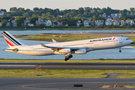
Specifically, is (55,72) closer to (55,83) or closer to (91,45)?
(55,83)

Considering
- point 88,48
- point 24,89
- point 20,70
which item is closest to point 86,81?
point 24,89

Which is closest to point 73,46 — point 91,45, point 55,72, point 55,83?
point 91,45

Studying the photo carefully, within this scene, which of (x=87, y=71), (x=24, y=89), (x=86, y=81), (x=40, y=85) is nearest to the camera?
(x=24, y=89)

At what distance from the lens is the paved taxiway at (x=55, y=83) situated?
32800mm

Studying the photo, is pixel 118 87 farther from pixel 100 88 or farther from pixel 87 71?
pixel 87 71

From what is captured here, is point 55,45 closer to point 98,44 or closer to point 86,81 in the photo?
point 98,44

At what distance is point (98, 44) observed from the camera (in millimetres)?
59031

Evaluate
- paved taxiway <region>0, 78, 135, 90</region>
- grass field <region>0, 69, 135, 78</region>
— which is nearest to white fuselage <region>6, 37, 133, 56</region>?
grass field <region>0, 69, 135, 78</region>

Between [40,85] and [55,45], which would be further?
[55,45]

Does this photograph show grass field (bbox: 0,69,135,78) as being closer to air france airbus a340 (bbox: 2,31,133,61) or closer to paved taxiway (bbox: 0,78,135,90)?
paved taxiway (bbox: 0,78,135,90)

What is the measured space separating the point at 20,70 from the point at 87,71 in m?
11.9

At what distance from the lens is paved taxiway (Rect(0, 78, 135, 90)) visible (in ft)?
108

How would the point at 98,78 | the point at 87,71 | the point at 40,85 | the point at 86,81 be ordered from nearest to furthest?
the point at 40,85, the point at 86,81, the point at 98,78, the point at 87,71

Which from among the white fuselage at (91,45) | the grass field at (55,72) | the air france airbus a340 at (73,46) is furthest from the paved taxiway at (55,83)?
the white fuselage at (91,45)
